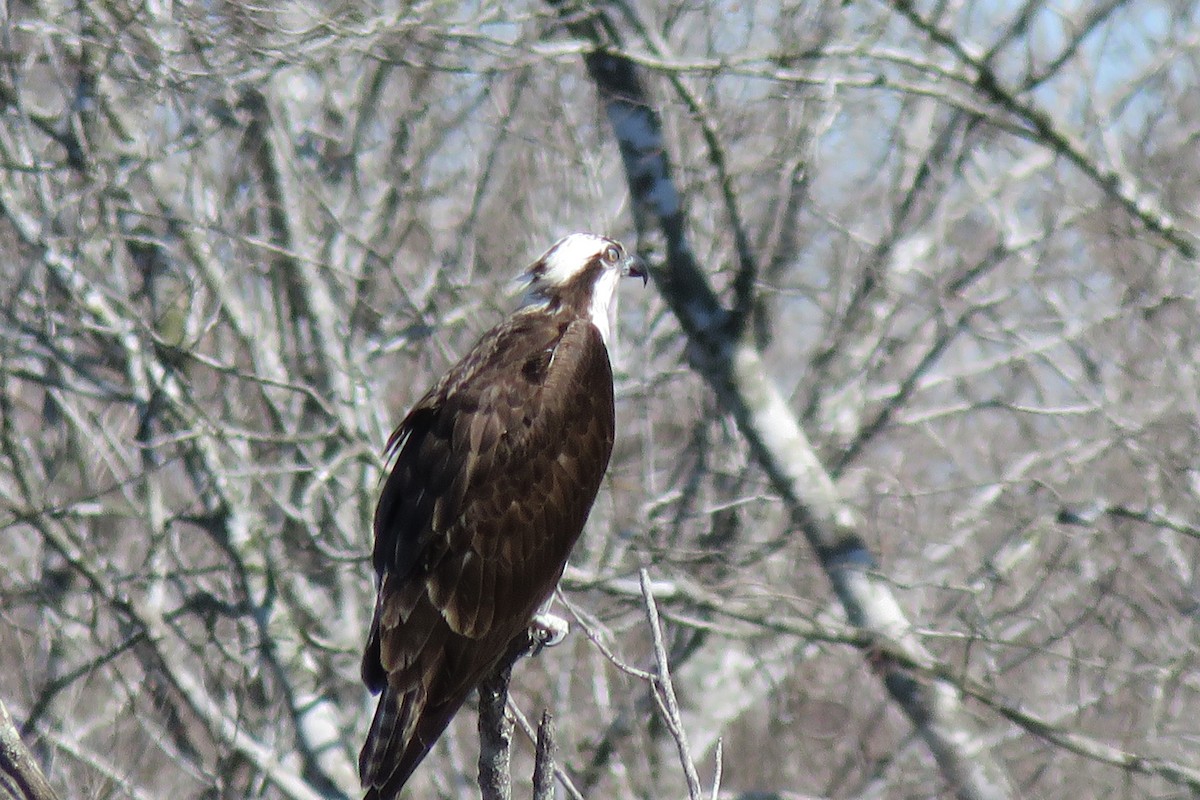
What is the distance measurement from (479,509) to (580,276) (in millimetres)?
1259

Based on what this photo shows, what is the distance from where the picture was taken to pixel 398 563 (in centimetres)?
458

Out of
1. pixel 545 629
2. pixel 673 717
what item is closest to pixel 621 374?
pixel 545 629

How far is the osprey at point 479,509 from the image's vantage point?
443 cm

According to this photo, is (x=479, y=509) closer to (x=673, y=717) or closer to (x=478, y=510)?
(x=478, y=510)

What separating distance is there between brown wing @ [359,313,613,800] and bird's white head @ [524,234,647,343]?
0.49m

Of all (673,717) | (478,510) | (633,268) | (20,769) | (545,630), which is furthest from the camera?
(633,268)

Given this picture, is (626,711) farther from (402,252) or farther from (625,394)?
(402,252)

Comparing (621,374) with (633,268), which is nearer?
(633,268)

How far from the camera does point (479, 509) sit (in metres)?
4.70

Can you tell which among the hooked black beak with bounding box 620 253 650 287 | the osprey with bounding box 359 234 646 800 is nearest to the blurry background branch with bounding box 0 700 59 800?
the osprey with bounding box 359 234 646 800

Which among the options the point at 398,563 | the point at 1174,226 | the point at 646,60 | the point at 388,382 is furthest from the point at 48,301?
the point at 1174,226

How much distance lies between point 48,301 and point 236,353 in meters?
1.66

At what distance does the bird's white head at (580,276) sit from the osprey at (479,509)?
1.28ft

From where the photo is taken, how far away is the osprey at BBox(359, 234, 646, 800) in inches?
174
